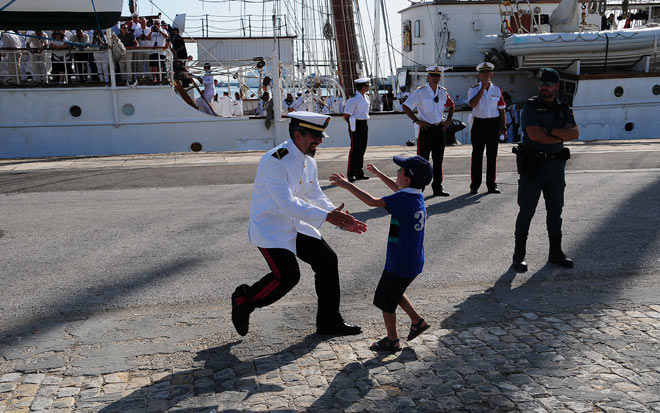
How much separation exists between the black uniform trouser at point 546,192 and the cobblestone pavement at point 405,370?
4.02 ft

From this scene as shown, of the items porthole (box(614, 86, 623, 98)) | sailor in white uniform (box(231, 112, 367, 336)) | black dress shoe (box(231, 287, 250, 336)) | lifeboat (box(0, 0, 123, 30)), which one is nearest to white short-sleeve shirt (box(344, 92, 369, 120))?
lifeboat (box(0, 0, 123, 30))

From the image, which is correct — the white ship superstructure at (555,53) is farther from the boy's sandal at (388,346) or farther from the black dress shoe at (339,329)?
the boy's sandal at (388,346)

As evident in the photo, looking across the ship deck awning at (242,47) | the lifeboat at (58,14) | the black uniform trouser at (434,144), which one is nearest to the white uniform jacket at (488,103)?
the black uniform trouser at (434,144)

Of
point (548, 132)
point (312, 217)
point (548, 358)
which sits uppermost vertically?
point (548, 132)

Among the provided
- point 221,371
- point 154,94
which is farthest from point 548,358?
point 154,94

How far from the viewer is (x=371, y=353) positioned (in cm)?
454

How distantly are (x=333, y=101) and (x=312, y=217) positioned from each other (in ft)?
65.1

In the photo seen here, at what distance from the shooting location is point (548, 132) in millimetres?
6266

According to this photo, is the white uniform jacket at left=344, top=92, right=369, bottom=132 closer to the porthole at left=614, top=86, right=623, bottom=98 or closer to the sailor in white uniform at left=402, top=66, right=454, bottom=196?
the sailor in white uniform at left=402, top=66, right=454, bottom=196

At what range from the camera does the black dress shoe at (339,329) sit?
4871 millimetres

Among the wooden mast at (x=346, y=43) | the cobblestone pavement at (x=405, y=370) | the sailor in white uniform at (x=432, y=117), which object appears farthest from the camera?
the wooden mast at (x=346, y=43)

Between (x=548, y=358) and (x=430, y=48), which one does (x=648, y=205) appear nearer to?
(x=548, y=358)

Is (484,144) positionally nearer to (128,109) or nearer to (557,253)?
(557,253)

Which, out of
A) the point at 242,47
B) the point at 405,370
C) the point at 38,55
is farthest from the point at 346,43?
the point at 405,370
